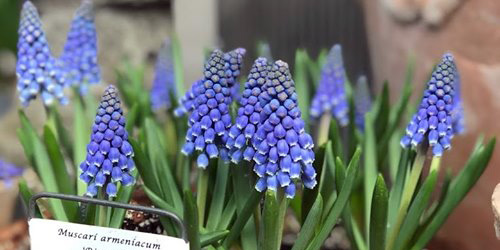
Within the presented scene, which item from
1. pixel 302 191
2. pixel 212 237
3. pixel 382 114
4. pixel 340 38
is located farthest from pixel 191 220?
pixel 340 38

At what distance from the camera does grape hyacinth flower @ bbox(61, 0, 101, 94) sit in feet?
3.36

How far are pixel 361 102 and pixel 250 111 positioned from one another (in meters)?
0.41

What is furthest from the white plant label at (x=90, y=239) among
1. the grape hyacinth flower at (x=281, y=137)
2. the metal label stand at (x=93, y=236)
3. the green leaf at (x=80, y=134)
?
the green leaf at (x=80, y=134)

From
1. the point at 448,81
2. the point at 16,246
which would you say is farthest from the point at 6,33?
the point at 448,81

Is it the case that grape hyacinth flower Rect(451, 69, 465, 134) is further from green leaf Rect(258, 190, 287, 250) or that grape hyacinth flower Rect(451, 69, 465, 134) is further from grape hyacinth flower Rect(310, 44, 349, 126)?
green leaf Rect(258, 190, 287, 250)

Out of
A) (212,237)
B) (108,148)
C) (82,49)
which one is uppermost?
(82,49)

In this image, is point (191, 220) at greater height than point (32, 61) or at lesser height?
lesser

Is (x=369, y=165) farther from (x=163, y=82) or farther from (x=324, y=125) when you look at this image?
(x=163, y=82)

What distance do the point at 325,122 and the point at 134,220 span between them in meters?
0.35

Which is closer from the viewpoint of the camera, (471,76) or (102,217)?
Answer: (102,217)

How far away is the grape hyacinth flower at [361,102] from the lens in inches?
42.6

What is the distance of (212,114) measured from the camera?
2.47ft

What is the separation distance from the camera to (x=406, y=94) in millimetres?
1023

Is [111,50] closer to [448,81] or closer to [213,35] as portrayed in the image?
[213,35]
